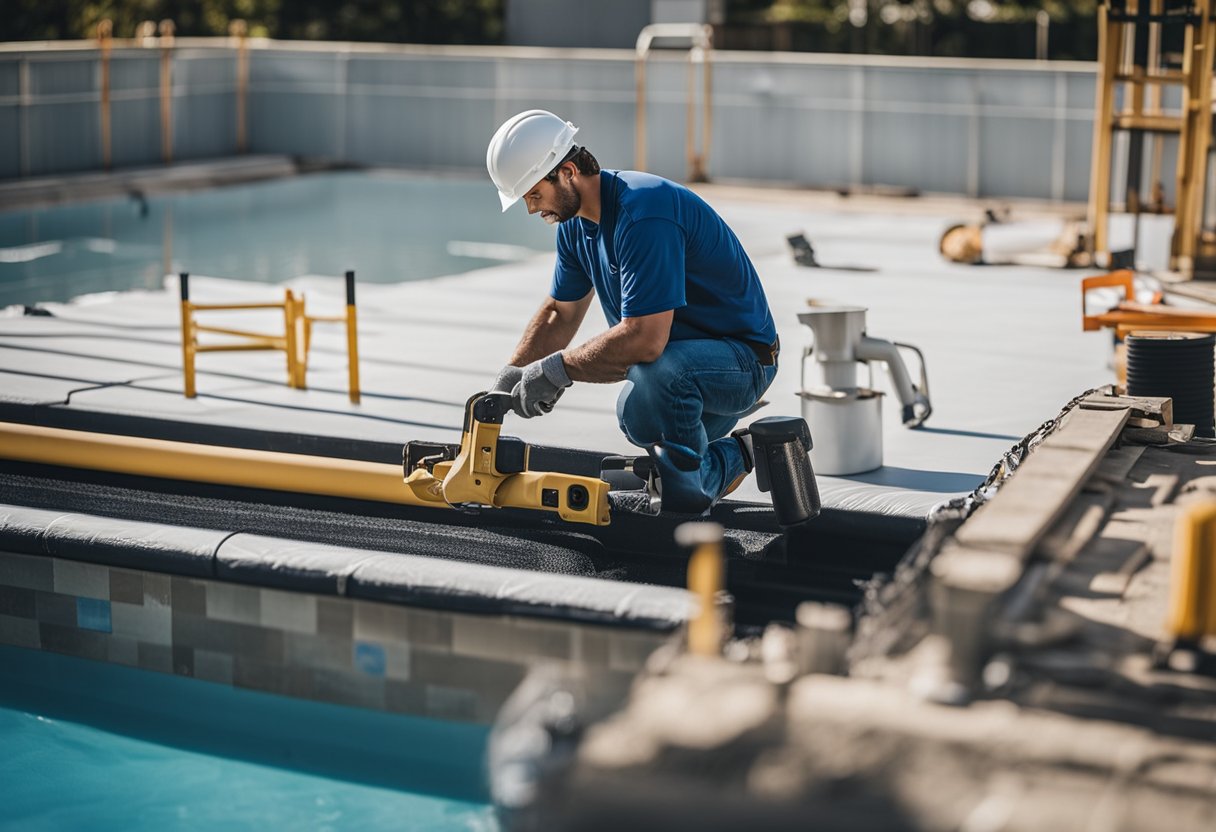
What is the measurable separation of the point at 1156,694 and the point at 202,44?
21871mm

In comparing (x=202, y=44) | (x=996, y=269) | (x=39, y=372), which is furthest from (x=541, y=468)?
(x=202, y=44)

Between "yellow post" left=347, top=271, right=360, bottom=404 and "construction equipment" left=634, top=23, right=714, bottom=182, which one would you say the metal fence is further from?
"yellow post" left=347, top=271, right=360, bottom=404

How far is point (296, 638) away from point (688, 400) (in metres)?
1.57

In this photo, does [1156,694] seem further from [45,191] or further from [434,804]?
[45,191]

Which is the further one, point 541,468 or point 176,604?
point 541,468

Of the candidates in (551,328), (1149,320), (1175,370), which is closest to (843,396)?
(551,328)

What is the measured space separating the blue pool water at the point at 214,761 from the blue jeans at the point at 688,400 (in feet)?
3.77

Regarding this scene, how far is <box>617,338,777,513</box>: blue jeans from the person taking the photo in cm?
545

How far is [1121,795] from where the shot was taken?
9.51ft

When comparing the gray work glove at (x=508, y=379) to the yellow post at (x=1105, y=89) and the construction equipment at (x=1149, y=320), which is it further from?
the yellow post at (x=1105, y=89)

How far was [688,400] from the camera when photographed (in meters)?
5.50

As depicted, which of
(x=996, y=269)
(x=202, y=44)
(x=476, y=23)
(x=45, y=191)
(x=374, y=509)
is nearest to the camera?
(x=374, y=509)

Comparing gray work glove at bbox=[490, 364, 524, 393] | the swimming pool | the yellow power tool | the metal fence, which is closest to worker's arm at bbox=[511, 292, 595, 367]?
gray work glove at bbox=[490, 364, 524, 393]

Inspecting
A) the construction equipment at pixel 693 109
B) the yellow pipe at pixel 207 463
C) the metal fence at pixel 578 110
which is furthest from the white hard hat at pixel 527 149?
the construction equipment at pixel 693 109
